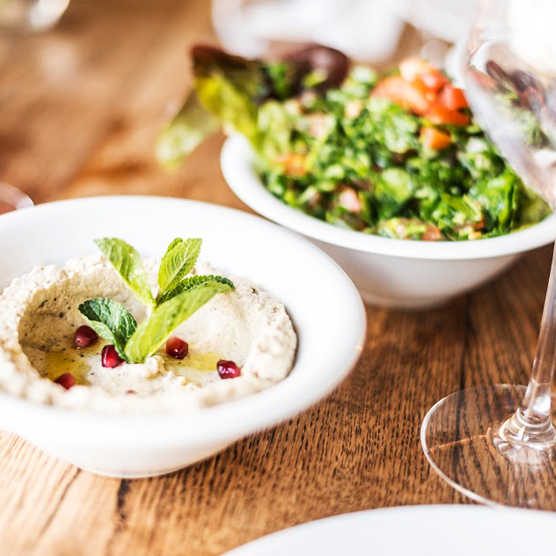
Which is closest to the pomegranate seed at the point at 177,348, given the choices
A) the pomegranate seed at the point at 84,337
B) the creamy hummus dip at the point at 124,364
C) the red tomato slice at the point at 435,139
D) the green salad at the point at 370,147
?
the creamy hummus dip at the point at 124,364

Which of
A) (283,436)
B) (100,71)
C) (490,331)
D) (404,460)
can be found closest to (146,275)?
(283,436)

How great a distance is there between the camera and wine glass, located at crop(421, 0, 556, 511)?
2.84ft

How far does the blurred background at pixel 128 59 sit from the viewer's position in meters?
1.96

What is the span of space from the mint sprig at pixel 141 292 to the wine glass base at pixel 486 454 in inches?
16.3

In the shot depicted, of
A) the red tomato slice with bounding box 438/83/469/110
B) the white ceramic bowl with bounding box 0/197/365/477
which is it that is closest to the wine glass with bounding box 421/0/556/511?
the white ceramic bowl with bounding box 0/197/365/477

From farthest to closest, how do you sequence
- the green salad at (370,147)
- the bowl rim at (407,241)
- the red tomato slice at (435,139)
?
the red tomato slice at (435,139)
the green salad at (370,147)
the bowl rim at (407,241)

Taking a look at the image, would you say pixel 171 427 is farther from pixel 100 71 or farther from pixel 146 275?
pixel 100 71

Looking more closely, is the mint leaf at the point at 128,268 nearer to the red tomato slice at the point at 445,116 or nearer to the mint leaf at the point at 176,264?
the mint leaf at the point at 176,264

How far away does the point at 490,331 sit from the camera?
146 centimetres

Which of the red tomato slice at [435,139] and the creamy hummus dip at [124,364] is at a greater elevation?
the red tomato slice at [435,139]

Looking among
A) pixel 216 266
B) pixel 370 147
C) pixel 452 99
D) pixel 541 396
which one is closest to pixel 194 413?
pixel 216 266

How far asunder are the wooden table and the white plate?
0.56 ft

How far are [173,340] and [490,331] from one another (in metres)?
0.71

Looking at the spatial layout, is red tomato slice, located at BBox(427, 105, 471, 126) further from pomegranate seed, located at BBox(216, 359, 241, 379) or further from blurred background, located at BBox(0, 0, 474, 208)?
pomegranate seed, located at BBox(216, 359, 241, 379)
